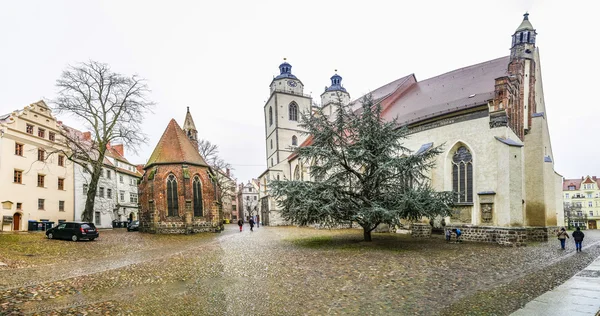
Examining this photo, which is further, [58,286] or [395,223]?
[395,223]

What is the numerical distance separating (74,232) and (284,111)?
3241cm

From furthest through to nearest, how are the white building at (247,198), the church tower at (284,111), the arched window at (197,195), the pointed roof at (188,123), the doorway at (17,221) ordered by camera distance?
the white building at (247,198) < the church tower at (284,111) < the pointed roof at (188,123) < the arched window at (197,195) < the doorway at (17,221)

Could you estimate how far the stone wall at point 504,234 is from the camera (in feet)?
53.8

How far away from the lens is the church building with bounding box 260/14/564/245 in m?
17.0

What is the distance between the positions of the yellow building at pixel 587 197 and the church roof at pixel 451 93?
209 ft

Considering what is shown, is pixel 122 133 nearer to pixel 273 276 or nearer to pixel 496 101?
pixel 273 276

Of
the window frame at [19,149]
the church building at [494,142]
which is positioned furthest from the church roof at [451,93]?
the window frame at [19,149]

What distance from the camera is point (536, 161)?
66.2ft

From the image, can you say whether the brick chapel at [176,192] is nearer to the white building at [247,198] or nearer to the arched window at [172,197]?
the arched window at [172,197]

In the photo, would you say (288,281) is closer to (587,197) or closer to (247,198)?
(247,198)

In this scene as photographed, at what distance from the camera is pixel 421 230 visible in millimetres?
20531

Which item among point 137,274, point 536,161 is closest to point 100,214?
point 137,274

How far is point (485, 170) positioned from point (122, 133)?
24.1 m

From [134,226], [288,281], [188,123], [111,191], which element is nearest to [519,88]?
[288,281]
